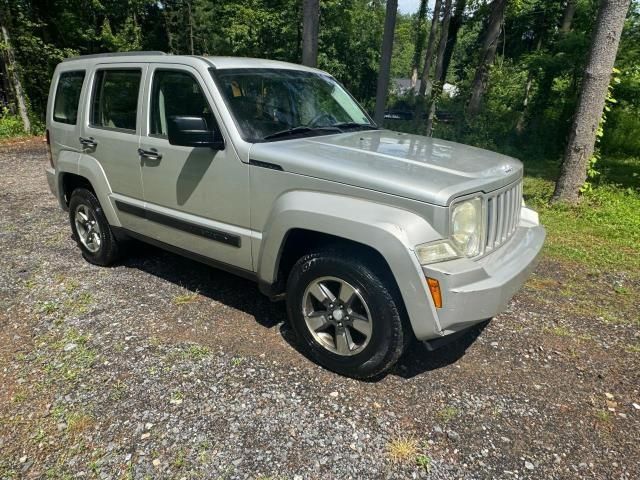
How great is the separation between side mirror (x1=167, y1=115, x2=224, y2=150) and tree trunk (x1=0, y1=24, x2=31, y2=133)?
13528 millimetres

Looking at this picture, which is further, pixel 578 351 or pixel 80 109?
pixel 80 109

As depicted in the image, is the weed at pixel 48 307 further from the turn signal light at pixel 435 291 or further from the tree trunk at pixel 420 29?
the tree trunk at pixel 420 29

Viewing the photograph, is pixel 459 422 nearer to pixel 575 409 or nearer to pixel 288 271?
pixel 575 409

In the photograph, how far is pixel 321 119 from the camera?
3756 mm

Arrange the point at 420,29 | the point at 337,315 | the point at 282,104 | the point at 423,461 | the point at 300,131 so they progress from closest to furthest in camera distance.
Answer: the point at 423,461 < the point at 337,315 < the point at 300,131 < the point at 282,104 < the point at 420,29

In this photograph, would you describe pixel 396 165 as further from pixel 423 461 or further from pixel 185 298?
pixel 185 298

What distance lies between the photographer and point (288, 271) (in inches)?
129

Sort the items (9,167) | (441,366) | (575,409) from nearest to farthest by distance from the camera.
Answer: (575,409) → (441,366) → (9,167)

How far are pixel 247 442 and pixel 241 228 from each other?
1.42 m

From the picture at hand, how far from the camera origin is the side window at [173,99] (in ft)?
11.3

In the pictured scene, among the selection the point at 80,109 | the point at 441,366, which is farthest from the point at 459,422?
the point at 80,109

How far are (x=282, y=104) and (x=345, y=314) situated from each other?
5.62 ft

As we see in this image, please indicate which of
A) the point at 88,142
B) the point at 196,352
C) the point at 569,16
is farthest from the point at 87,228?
the point at 569,16

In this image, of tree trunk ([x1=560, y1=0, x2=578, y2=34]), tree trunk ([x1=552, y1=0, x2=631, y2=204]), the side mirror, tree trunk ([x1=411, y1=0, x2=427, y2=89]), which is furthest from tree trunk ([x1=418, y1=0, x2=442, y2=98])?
the side mirror
